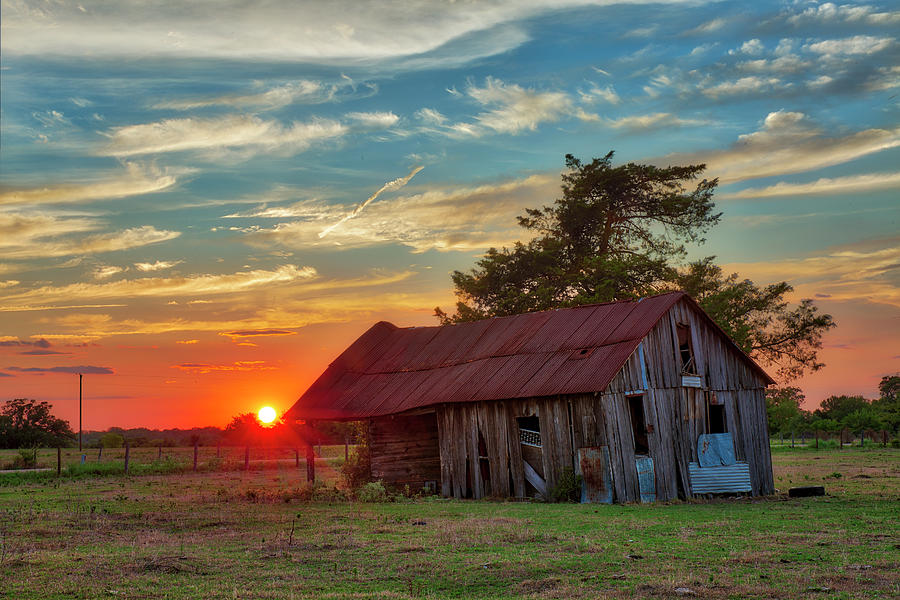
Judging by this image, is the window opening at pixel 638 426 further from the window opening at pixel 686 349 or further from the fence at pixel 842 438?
the fence at pixel 842 438

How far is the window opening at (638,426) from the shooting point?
29.8 m

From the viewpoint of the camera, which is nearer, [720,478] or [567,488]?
[567,488]

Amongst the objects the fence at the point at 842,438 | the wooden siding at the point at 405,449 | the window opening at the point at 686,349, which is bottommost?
the fence at the point at 842,438

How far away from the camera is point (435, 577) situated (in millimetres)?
13898

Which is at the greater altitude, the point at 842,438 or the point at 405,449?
the point at 405,449

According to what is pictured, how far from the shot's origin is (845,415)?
317 feet

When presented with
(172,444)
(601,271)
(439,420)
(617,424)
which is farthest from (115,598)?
(172,444)

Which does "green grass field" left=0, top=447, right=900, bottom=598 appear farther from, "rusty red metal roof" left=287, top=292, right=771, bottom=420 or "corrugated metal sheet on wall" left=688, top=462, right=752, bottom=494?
"rusty red metal roof" left=287, top=292, right=771, bottom=420

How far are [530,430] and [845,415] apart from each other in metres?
77.5

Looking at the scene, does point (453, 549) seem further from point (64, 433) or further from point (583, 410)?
point (64, 433)

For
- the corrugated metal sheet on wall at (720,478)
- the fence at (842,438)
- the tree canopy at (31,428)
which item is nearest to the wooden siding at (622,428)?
the corrugated metal sheet on wall at (720,478)

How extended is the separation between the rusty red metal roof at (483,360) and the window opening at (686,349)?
106 centimetres

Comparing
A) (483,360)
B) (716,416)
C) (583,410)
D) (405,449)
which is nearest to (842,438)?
(716,416)

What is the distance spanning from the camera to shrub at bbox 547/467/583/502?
2881 cm
